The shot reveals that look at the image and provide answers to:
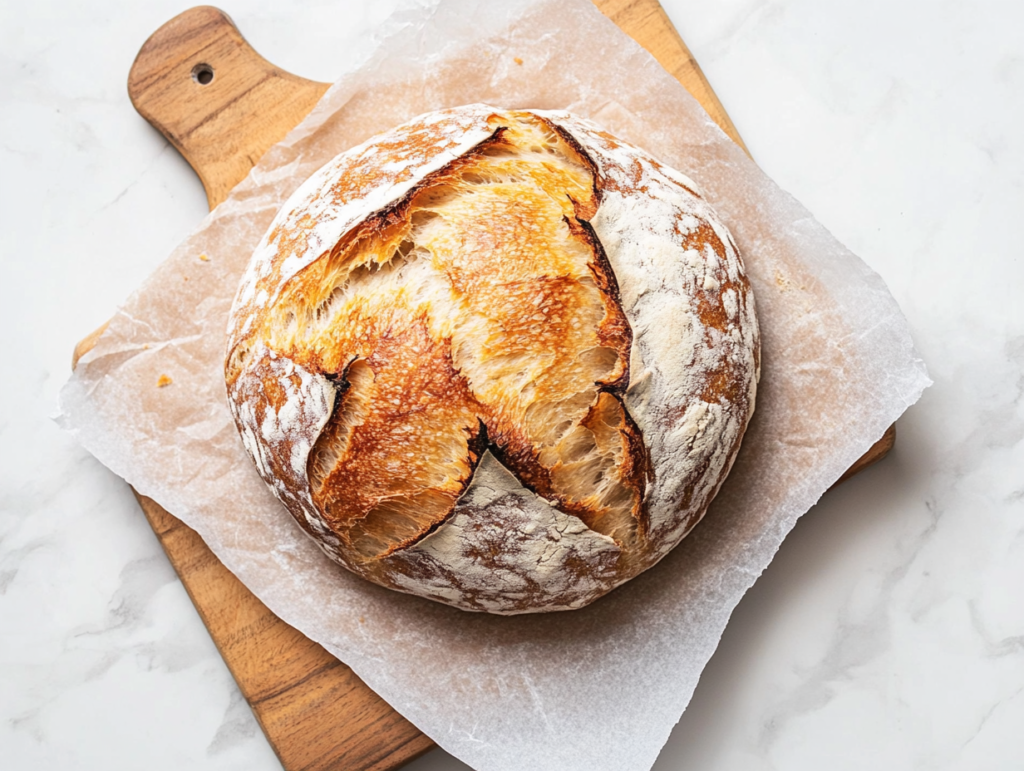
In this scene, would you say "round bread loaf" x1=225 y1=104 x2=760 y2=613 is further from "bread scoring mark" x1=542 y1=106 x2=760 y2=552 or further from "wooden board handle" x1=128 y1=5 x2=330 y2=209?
"wooden board handle" x1=128 y1=5 x2=330 y2=209

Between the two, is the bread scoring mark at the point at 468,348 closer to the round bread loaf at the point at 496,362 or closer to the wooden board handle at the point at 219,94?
the round bread loaf at the point at 496,362

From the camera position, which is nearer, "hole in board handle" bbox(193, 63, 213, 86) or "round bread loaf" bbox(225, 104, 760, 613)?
"round bread loaf" bbox(225, 104, 760, 613)

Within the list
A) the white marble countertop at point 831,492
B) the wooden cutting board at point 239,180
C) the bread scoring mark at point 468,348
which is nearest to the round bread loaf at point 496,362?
the bread scoring mark at point 468,348

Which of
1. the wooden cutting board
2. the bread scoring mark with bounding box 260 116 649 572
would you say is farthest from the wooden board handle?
the bread scoring mark with bounding box 260 116 649 572

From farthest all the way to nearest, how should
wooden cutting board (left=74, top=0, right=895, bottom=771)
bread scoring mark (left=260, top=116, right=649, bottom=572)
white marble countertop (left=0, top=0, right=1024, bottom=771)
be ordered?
1. white marble countertop (left=0, top=0, right=1024, bottom=771)
2. wooden cutting board (left=74, top=0, right=895, bottom=771)
3. bread scoring mark (left=260, top=116, right=649, bottom=572)

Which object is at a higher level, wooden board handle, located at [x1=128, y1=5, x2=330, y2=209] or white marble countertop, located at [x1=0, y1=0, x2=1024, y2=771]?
wooden board handle, located at [x1=128, y1=5, x2=330, y2=209]

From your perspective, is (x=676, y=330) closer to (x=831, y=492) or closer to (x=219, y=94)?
(x=831, y=492)

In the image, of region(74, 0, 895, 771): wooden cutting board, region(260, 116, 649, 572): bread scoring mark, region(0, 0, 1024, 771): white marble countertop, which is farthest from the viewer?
region(0, 0, 1024, 771): white marble countertop
